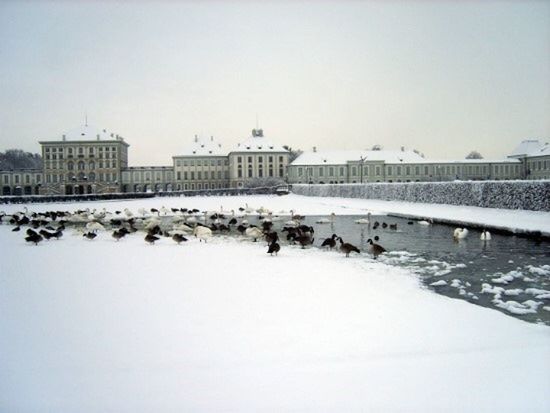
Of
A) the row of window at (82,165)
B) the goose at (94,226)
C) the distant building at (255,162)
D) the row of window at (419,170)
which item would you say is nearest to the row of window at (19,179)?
the row of window at (82,165)

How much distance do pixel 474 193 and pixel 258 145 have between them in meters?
73.3

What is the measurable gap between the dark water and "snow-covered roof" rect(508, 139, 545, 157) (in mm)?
82345

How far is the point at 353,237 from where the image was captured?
1563 cm

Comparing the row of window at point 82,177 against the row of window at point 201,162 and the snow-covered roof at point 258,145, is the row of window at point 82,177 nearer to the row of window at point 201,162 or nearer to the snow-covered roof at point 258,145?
the row of window at point 201,162

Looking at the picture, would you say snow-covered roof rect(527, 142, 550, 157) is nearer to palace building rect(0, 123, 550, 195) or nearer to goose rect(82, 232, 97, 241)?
palace building rect(0, 123, 550, 195)

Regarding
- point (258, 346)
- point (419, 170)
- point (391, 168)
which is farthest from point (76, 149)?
point (258, 346)

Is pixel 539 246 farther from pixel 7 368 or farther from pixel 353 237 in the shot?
pixel 7 368

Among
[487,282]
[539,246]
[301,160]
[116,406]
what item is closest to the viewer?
[116,406]

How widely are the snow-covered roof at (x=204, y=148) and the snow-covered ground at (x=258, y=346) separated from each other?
90.4m

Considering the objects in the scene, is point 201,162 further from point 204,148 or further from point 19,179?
point 19,179

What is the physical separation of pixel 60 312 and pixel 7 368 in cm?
182

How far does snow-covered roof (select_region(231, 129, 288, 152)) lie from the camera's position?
314ft

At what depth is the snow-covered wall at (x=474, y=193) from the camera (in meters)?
21.5

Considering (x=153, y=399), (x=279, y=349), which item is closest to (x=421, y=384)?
(x=279, y=349)
